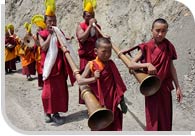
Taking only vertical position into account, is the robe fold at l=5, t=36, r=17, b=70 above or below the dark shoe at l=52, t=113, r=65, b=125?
above

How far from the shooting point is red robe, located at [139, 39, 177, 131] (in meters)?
4.77

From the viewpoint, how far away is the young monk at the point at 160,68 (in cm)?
474

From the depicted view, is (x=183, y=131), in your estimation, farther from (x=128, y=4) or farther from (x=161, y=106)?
(x=128, y=4)

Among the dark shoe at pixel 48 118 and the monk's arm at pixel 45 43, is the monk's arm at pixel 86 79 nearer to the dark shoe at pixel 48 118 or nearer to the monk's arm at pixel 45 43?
the monk's arm at pixel 45 43

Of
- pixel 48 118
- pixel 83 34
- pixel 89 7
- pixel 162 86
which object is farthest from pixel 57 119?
pixel 162 86

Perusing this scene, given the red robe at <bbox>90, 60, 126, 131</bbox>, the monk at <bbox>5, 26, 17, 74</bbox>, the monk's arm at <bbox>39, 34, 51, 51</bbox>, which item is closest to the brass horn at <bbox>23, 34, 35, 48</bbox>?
the monk at <bbox>5, 26, 17, 74</bbox>

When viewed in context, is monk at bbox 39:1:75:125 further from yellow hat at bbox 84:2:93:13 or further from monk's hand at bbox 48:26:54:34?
yellow hat at bbox 84:2:93:13

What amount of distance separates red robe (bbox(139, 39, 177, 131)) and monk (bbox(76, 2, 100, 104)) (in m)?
1.41

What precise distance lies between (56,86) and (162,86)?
1.89 m

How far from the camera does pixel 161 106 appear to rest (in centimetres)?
495

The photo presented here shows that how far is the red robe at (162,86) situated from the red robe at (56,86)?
1.64 m

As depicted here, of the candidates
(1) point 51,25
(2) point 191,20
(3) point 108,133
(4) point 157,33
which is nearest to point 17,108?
(1) point 51,25

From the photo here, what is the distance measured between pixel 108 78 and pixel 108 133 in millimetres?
676

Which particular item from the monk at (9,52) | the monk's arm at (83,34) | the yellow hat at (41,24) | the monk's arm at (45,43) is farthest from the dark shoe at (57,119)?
the monk at (9,52)
